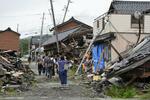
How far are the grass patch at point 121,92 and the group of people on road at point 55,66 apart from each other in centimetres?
351

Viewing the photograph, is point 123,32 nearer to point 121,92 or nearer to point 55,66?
point 55,66

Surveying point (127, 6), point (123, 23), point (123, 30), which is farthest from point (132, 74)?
point (127, 6)

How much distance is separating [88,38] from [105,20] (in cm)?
1217

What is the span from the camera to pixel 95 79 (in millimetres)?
27859

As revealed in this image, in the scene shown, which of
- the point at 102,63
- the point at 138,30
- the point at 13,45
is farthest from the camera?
the point at 13,45

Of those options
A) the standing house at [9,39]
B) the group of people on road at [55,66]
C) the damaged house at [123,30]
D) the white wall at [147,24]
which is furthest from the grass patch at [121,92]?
the standing house at [9,39]

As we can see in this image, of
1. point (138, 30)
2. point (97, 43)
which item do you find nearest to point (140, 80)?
point (138, 30)

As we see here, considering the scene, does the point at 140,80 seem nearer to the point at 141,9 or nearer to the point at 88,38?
the point at 141,9

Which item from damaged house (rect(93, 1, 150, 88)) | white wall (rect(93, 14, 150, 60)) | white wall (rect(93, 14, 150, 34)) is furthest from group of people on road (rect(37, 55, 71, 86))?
white wall (rect(93, 14, 150, 34))

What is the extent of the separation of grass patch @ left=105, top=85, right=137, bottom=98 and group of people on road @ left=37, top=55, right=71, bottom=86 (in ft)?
11.5

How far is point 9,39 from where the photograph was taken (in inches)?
3182

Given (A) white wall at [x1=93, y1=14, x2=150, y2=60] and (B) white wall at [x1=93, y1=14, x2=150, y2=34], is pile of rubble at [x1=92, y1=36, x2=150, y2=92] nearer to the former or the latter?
(A) white wall at [x1=93, y1=14, x2=150, y2=60]

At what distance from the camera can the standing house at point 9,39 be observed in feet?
263

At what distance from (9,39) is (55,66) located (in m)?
45.5
